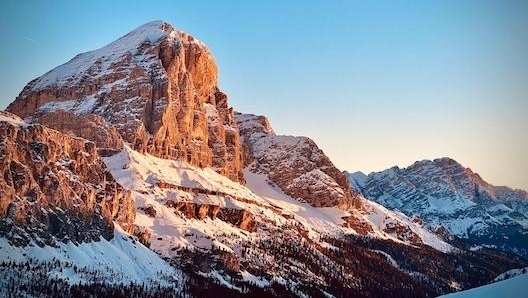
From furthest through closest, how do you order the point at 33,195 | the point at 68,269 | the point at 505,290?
the point at 33,195 < the point at 68,269 < the point at 505,290

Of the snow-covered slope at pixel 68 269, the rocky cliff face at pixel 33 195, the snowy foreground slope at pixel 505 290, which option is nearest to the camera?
the snowy foreground slope at pixel 505 290

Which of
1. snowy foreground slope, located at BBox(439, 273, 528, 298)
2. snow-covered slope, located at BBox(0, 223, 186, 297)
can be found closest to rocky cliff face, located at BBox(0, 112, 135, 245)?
snow-covered slope, located at BBox(0, 223, 186, 297)

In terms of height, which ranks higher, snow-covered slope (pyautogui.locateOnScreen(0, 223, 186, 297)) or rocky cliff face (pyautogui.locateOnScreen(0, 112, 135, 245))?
rocky cliff face (pyautogui.locateOnScreen(0, 112, 135, 245))

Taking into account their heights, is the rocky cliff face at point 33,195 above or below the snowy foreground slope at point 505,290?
above

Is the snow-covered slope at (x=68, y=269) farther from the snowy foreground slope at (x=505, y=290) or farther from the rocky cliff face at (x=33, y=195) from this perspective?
the snowy foreground slope at (x=505, y=290)

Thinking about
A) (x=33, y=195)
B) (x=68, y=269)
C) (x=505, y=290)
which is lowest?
(x=68, y=269)

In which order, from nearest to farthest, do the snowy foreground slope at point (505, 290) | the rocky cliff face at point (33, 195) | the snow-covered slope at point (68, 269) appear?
1. the snowy foreground slope at point (505, 290)
2. the snow-covered slope at point (68, 269)
3. the rocky cliff face at point (33, 195)

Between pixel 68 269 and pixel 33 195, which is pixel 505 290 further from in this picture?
pixel 33 195

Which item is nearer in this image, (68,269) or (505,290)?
(505,290)

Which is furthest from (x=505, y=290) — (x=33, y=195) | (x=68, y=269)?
(x=33, y=195)

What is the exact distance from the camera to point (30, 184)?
598 ft

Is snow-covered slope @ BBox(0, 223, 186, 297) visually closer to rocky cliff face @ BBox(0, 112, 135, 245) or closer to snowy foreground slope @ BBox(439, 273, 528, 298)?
rocky cliff face @ BBox(0, 112, 135, 245)

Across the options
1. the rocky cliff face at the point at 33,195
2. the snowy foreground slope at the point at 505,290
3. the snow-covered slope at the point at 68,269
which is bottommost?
the snow-covered slope at the point at 68,269

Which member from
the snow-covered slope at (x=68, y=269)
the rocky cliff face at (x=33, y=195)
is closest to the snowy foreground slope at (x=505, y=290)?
the snow-covered slope at (x=68, y=269)
